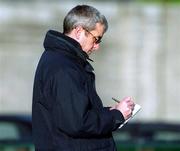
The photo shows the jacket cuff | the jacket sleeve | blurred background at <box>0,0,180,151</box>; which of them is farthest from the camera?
blurred background at <box>0,0,180,151</box>

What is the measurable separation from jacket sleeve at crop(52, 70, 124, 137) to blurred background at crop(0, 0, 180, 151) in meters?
14.0

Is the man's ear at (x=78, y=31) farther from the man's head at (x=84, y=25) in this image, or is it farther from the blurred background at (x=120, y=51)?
the blurred background at (x=120, y=51)

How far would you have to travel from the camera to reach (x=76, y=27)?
5910 mm

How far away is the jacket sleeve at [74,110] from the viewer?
5656 mm

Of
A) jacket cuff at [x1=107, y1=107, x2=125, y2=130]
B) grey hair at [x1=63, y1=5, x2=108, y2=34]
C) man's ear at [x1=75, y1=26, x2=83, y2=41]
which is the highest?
grey hair at [x1=63, y1=5, x2=108, y2=34]

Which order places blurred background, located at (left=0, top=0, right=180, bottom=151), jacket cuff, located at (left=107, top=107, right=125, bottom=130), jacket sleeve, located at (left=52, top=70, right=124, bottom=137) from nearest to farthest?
A: jacket sleeve, located at (left=52, top=70, right=124, bottom=137)
jacket cuff, located at (left=107, top=107, right=125, bottom=130)
blurred background, located at (left=0, top=0, right=180, bottom=151)

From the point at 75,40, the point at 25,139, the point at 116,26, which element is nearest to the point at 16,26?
the point at 116,26

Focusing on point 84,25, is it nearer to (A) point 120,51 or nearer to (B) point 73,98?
(B) point 73,98

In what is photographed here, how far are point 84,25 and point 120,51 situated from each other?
14.4 meters

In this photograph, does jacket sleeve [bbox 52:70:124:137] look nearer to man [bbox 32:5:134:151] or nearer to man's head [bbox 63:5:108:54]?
man [bbox 32:5:134:151]

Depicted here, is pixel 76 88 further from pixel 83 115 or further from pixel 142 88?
pixel 142 88

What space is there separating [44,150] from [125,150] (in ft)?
16.3

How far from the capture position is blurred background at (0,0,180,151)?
19875 mm

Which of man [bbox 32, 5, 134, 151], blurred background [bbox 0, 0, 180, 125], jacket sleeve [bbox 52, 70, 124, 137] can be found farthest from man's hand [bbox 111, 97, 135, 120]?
blurred background [bbox 0, 0, 180, 125]
